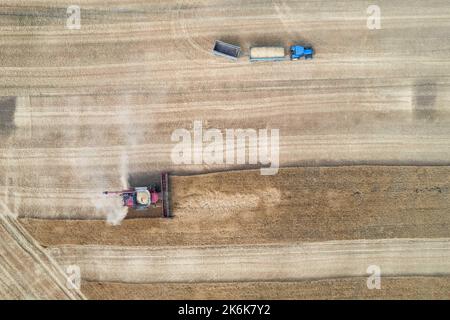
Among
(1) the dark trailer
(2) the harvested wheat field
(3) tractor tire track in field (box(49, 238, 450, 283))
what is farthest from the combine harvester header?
(3) tractor tire track in field (box(49, 238, 450, 283))

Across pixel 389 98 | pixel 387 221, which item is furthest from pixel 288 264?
pixel 389 98

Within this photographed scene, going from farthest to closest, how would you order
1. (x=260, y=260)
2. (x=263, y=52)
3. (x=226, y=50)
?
(x=260, y=260) < (x=226, y=50) < (x=263, y=52)

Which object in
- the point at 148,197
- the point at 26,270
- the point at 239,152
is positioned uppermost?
the point at 239,152

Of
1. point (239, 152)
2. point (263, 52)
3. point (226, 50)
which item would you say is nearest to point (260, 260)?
point (239, 152)

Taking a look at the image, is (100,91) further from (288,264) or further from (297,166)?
(288,264)

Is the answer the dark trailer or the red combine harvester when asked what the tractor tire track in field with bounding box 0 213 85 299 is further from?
the dark trailer

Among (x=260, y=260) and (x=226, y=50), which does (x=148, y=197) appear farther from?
(x=226, y=50)
